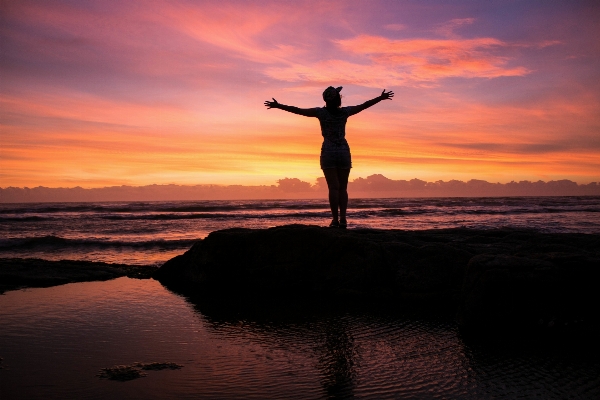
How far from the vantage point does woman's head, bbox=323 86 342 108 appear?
7.47 meters

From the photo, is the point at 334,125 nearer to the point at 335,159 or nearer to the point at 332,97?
the point at 332,97

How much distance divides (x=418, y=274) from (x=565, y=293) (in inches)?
73.6

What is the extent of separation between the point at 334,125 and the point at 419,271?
9.88ft

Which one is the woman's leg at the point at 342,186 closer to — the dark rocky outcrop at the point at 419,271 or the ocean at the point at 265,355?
the dark rocky outcrop at the point at 419,271

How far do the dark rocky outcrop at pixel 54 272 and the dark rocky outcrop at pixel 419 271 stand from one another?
0.91m

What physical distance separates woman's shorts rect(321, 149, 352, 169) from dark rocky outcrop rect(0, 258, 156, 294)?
3.83 m

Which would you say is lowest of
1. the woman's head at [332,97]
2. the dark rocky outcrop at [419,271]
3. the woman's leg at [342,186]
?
the dark rocky outcrop at [419,271]

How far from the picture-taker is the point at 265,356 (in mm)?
3598

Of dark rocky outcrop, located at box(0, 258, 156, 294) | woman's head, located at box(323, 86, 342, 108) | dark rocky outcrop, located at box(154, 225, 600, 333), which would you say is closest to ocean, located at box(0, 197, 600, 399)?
dark rocky outcrop, located at box(154, 225, 600, 333)

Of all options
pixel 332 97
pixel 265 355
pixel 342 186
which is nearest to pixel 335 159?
pixel 342 186

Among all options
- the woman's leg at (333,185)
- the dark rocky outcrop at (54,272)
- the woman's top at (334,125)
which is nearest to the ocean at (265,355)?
the dark rocky outcrop at (54,272)

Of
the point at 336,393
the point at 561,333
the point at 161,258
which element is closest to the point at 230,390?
the point at 336,393

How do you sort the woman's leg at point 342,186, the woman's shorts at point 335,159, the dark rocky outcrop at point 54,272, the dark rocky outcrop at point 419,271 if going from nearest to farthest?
the dark rocky outcrop at point 419,271 < the dark rocky outcrop at point 54,272 < the woman's shorts at point 335,159 < the woman's leg at point 342,186

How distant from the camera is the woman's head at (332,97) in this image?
24.5 feet
